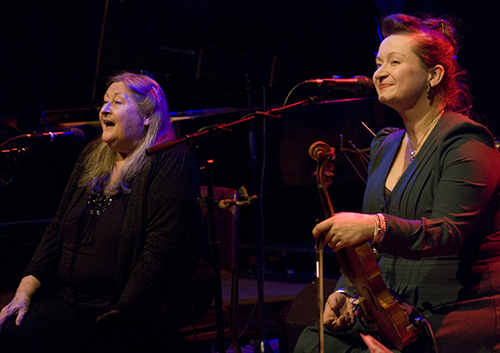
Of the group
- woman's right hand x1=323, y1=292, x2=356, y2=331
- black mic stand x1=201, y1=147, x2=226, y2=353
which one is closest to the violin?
woman's right hand x1=323, y1=292, x2=356, y2=331

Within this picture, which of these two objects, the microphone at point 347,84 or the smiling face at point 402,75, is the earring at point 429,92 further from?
the microphone at point 347,84

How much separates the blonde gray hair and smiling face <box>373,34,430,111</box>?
1.37 metres

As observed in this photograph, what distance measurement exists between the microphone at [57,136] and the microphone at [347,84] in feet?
5.66

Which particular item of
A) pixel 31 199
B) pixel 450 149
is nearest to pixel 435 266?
pixel 450 149

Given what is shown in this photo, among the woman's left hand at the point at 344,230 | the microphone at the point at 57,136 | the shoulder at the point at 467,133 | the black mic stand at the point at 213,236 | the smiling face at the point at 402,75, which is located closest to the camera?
the woman's left hand at the point at 344,230

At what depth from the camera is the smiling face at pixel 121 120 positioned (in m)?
2.74

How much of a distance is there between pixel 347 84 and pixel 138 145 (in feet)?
4.45

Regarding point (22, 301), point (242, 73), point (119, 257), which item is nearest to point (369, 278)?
point (119, 257)

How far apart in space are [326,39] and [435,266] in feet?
8.92

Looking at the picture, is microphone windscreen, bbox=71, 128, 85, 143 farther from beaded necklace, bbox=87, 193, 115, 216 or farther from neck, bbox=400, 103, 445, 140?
neck, bbox=400, 103, 445, 140

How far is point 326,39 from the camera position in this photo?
161 inches

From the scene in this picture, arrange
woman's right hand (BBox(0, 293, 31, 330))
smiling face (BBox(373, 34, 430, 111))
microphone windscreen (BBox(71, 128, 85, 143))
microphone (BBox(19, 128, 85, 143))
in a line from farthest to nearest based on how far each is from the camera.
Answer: microphone windscreen (BBox(71, 128, 85, 143)) → microphone (BBox(19, 128, 85, 143)) → woman's right hand (BBox(0, 293, 31, 330)) → smiling face (BBox(373, 34, 430, 111))

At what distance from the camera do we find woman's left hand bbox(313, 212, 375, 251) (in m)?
1.57

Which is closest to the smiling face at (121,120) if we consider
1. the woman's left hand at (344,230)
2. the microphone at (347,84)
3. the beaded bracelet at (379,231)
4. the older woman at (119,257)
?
the older woman at (119,257)
